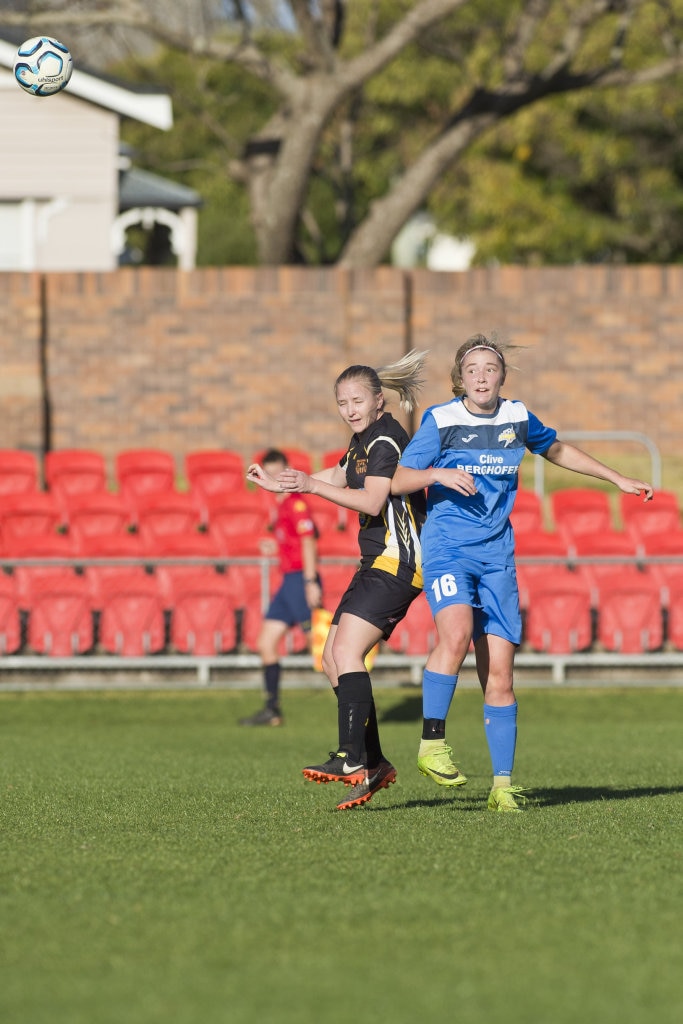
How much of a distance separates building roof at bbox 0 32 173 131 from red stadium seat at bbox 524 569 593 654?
13.7 metres

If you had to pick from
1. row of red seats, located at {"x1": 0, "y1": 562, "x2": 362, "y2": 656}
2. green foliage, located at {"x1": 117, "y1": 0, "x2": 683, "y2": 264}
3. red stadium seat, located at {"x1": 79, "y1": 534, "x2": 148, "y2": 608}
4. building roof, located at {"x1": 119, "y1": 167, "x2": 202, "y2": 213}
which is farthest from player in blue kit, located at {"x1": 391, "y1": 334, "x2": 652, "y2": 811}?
green foliage, located at {"x1": 117, "y1": 0, "x2": 683, "y2": 264}

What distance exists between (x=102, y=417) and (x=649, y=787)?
13793mm

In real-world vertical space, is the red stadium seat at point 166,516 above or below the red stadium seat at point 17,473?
below

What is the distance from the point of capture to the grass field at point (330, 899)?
4070 millimetres

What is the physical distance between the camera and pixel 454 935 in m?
4.68

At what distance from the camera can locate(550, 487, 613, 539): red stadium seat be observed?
15983mm

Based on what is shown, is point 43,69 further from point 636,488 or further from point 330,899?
point 330,899

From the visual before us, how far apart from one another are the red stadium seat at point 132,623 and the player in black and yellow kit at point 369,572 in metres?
6.53

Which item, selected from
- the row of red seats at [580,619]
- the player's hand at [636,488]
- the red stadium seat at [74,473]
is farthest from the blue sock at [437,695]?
the red stadium seat at [74,473]

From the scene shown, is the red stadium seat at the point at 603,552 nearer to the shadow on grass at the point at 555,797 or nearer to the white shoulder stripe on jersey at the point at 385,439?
the shadow on grass at the point at 555,797

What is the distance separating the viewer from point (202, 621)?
536 inches

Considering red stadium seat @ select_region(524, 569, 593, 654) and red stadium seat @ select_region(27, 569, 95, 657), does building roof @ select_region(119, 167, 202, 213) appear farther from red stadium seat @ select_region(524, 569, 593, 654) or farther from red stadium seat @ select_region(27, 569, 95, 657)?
red stadium seat @ select_region(524, 569, 593, 654)

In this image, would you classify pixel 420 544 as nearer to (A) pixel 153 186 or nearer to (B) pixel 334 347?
(B) pixel 334 347

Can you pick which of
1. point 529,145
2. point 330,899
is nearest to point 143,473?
point 330,899
